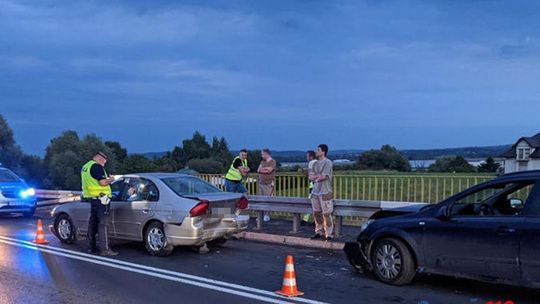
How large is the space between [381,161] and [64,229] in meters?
13.0

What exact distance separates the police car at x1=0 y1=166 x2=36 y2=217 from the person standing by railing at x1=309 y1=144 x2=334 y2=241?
9516mm

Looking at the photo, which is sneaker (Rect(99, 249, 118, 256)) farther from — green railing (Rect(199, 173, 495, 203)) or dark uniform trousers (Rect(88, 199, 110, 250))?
green railing (Rect(199, 173, 495, 203))

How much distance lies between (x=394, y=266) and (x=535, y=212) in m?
1.92

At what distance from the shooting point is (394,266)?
23.8ft

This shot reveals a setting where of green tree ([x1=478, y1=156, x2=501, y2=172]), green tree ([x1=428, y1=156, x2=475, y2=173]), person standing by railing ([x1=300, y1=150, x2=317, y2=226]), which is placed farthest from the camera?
green tree ([x1=428, y1=156, x2=475, y2=173])

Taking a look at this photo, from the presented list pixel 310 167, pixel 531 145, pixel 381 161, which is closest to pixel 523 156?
pixel 531 145

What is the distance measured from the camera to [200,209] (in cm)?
923

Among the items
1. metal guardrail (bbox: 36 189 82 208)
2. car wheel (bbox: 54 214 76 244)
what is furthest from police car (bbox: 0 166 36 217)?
car wheel (bbox: 54 214 76 244)

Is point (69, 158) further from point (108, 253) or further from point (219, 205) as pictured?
point (219, 205)

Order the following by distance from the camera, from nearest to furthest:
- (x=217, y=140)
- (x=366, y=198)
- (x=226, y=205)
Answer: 1. (x=226, y=205)
2. (x=366, y=198)
3. (x=217, y=140)

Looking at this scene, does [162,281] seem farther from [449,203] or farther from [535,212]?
[535,212]

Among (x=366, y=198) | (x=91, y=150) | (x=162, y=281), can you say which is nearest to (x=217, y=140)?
(x=91, y=150)

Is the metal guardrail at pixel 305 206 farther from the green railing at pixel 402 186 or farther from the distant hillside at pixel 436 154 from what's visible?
the distant hillside at pixel 436 154

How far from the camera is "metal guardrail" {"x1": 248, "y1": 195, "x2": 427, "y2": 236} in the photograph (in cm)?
1080
